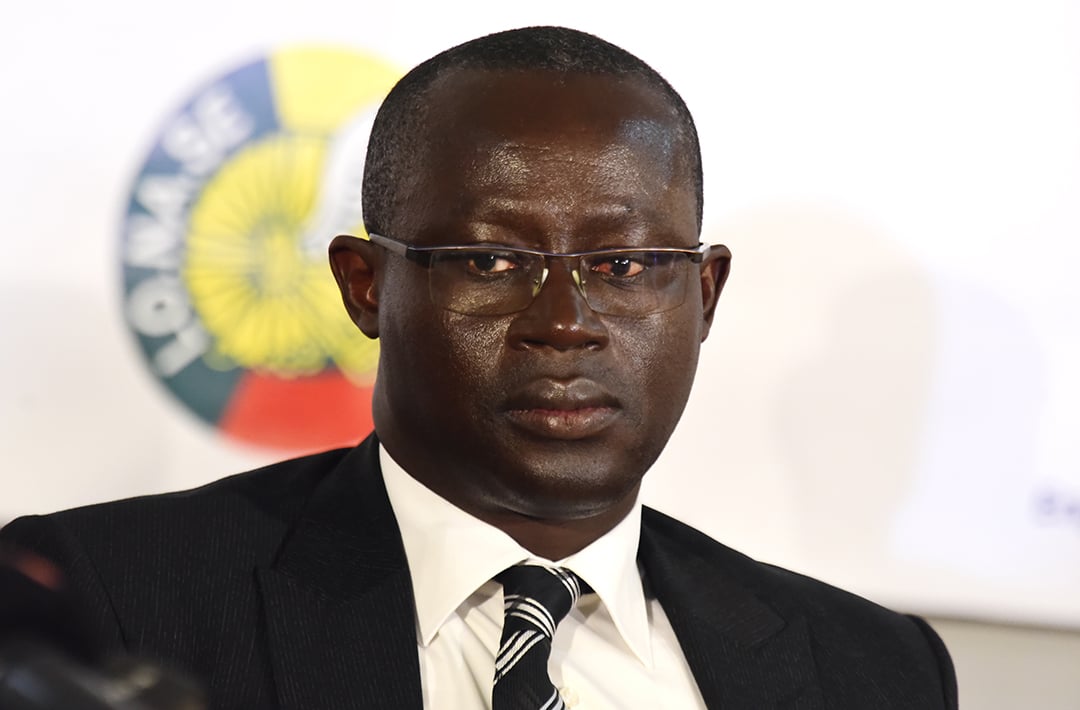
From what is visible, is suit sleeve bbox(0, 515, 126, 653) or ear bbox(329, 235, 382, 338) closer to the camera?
suit sleeve bbox(0, 515, 126, 653)

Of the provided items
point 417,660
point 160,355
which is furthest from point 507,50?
point 160,355

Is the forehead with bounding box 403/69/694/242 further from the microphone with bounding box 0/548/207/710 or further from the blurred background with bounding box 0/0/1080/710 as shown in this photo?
the microphone with bounding box 0/548/207/710

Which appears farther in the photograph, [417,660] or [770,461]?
[770,461]

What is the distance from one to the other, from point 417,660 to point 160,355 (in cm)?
79

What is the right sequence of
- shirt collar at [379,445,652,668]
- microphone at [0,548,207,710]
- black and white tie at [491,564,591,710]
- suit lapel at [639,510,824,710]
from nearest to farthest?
1. microphone at [0,548,207,710]
2. black and white tie at [491,564,591,710]
3. shirt collar at [379,445,652,668]
4. suit lapel at [639,510,824,710]

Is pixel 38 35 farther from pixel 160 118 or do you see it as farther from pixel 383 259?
pixel 383 259

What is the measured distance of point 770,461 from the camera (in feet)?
6.61

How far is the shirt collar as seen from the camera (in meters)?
1.46

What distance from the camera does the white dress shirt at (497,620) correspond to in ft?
4.76

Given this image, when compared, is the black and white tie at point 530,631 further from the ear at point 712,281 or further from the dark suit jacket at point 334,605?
the ear at point 712,281

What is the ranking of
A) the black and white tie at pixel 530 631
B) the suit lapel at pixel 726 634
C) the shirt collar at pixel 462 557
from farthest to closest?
the suit lapel at pixel 726 634 → the shirt collar at pixel 462 557 → the black and white tie at pixel 530 631

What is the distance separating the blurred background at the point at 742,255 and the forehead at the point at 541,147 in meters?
0.52

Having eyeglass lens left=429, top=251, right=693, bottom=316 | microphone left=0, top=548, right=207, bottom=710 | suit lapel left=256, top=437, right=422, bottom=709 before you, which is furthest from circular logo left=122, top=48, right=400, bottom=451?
microphone left=0, top=548, right=207, bottom=710

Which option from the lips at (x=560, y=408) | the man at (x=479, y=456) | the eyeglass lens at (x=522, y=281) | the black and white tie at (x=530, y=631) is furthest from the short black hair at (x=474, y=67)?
the black and white tie at (x=530, y=631)
